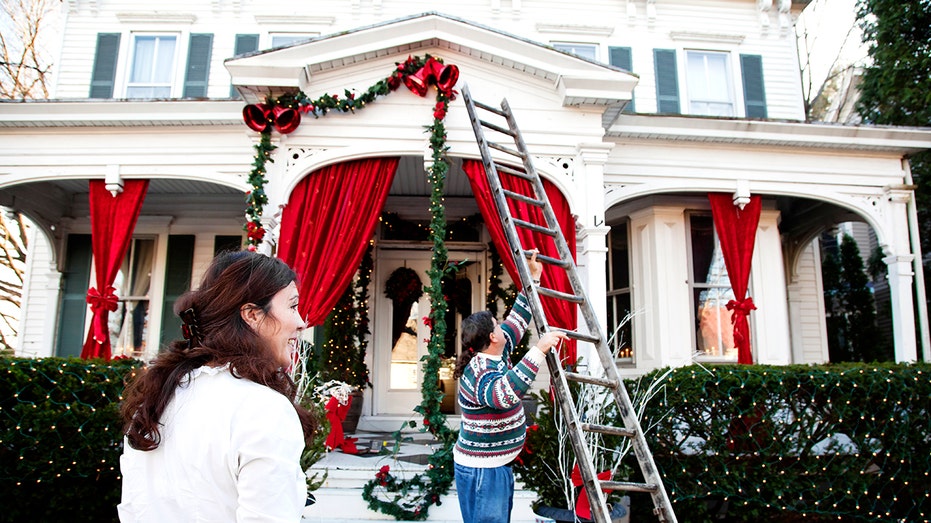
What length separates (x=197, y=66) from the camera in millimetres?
8891

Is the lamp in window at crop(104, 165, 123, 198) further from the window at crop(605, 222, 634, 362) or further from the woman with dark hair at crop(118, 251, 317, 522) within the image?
the window at crop(605, 222, 634, 362)

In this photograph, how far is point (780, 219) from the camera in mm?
8594

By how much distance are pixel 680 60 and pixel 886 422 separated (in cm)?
645

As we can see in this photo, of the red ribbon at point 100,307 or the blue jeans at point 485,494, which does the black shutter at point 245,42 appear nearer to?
the red ribbon at point 100,307

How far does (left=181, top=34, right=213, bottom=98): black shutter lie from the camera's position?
8.79 m

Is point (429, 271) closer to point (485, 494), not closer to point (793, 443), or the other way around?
point (485, 494)

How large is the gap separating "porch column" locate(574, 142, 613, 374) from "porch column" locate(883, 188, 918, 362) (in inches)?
155

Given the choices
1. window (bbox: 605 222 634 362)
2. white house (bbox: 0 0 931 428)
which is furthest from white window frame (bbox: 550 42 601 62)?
window (bbox: 605 222 634 362)

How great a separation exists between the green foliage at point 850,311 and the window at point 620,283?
254 inches

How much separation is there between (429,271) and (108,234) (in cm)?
401

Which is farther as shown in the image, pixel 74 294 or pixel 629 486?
pixel 74 294

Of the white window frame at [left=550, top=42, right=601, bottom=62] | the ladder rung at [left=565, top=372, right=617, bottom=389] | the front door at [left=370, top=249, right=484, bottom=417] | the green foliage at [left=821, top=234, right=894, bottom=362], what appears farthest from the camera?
the green foliage at [left=821, top=234, right=894, bottom=362]

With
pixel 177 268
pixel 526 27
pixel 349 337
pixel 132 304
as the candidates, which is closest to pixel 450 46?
pixel 526 27

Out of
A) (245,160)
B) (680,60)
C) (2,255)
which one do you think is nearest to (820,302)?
(680,60)
